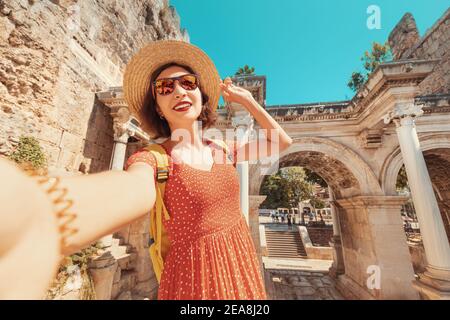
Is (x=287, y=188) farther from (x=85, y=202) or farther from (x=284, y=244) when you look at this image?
(x=85, y=202)

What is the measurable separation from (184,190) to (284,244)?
15.8 meters

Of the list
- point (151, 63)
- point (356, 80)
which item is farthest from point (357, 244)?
point (356, 80)

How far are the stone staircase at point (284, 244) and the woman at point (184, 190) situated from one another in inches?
558

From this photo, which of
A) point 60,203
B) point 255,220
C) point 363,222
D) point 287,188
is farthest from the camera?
point 287,188

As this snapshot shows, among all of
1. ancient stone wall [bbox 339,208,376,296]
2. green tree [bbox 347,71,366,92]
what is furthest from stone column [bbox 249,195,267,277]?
green tree [bbox 347,71,366,92]

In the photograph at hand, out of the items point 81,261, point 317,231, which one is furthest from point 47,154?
point 317,231

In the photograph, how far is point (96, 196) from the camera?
20.1 inches

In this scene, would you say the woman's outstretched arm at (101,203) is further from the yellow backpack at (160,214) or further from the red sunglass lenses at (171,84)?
the red sunglass lenses at (171,84)

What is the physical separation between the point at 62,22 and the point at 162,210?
19.1 feet

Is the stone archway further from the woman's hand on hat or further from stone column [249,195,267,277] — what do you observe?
the woman's hand on hat

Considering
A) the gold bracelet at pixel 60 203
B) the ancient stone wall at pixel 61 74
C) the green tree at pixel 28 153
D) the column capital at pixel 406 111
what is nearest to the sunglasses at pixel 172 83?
the gold bracelet at pixel 60 203

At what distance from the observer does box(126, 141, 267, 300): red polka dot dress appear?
984 millimetres

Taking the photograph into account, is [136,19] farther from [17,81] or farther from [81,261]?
[81,261]

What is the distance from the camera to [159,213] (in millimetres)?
1074
